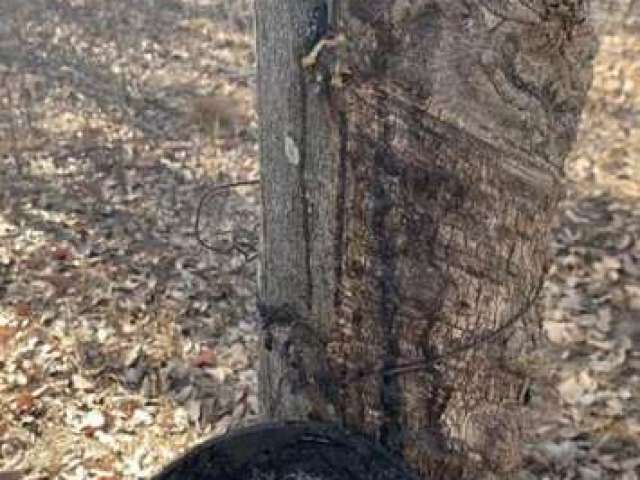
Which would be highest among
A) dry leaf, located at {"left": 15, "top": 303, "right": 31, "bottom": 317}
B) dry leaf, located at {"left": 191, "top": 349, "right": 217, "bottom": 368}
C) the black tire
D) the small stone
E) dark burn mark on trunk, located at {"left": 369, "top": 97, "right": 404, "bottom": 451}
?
dark burn mark on trunk, located at {"left": 369, "top": 97, "right": 404, "bottom": 451}

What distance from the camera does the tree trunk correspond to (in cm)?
165

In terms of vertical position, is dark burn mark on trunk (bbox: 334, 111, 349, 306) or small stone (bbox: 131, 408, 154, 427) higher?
dark burn mark on trunk (bbox: 334, 111, 349, 306)

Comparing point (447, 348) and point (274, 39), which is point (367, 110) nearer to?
point (274, 39)

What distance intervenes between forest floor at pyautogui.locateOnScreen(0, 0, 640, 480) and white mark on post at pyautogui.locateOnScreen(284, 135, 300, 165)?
764mm

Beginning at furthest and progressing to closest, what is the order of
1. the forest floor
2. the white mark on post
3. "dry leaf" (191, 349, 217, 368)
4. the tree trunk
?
"dry leaf" (191, 349, 217, 368) → the forest floor → the white mark on post → the tree trunk

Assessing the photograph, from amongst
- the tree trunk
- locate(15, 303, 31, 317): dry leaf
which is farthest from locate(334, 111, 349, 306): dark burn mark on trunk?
locate(15, 303, 31, 317): dry leaf

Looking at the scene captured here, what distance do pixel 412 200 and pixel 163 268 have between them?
3131 millimetres

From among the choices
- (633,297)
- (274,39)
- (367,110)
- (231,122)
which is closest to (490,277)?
(367,110)

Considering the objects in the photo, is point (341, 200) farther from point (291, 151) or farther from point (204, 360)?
point (204, 360)

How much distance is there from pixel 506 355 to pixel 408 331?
0.81 ft

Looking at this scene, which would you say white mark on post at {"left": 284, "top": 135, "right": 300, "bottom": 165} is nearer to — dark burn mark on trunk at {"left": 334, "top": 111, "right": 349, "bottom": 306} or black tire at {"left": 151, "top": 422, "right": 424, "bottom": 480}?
dark burn mark on trunk at {"left": 334, "top": 111, "right": 349, "bottom": 306}

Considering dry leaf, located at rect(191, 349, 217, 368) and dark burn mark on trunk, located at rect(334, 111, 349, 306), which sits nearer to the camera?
dark burn mark on trunk, located at rect(334, 111, 349, 306)

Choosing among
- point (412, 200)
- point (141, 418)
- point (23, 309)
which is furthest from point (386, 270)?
point (23, 309)

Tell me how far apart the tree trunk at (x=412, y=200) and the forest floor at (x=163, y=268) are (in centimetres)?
27
